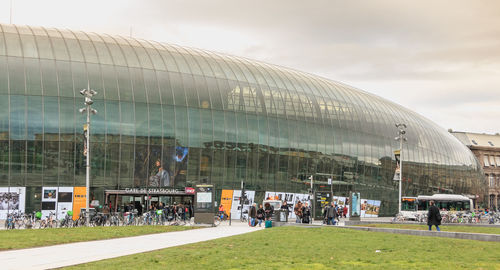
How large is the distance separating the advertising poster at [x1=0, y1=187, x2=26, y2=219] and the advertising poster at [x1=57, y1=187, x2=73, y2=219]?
10.1ft

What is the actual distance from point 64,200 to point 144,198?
7.81 meters

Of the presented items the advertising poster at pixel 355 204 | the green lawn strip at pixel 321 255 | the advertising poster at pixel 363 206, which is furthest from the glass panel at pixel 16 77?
the advertising poster at pixel 363 206

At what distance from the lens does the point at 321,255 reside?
19.9 meters

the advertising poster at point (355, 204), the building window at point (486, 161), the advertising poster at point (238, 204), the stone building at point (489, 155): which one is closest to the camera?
the advertising poster at point (355, 204)

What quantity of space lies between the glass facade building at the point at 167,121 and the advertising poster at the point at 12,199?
60cm

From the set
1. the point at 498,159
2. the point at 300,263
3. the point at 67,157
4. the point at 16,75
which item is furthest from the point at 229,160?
the point at 498,159

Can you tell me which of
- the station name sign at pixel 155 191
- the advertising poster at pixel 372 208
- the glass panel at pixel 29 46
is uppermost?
the glass panel at pixel 29 46

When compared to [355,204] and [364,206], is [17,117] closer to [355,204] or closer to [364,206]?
[355,204]

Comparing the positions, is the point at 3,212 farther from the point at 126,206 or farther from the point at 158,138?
the point at 158,138

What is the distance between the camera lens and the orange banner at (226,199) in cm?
6450

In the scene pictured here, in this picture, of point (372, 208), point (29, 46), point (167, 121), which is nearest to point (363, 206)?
point (372, 208)

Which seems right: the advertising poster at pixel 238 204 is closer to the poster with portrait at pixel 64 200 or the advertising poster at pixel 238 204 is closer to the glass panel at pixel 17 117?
the poster with portrait at pixel 64 200

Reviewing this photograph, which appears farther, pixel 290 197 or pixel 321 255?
pixel 290 197

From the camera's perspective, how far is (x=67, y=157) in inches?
2235
